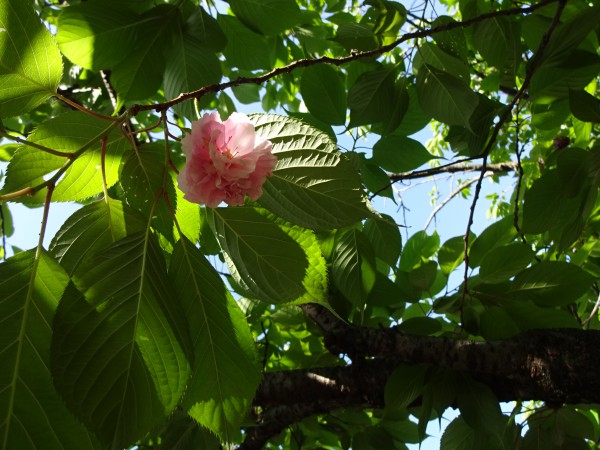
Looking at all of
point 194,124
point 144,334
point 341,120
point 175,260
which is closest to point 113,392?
point 144,334

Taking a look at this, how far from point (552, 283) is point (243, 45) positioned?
997 mm

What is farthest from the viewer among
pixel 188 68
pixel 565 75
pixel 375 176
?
pixel 375 176

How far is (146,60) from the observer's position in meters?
1.14

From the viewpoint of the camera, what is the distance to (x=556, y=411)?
120cm

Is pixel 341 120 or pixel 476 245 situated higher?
pixel 341 120

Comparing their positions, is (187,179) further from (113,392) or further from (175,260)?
(113,392)

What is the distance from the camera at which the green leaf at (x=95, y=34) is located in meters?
1.04

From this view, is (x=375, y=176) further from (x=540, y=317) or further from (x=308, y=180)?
(x=308, y=180)

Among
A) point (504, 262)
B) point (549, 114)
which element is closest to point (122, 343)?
point (504, 262)

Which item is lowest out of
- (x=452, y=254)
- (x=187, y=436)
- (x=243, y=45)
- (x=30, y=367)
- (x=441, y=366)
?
(x=187, y=436)

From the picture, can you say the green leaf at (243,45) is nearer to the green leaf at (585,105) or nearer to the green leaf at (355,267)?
the green leaf at (355,267)

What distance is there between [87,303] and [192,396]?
6.7 inches

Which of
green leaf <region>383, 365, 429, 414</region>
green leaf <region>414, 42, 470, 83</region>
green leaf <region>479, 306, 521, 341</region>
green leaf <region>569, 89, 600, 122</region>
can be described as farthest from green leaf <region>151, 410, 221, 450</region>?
green leaf <region>569, 89, 600, 122</region>

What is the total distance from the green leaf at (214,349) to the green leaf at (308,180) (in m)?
0.12
